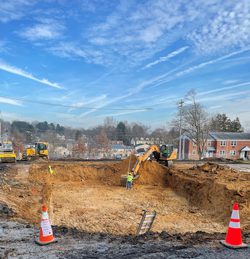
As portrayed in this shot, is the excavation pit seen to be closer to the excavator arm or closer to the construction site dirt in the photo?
the construction site dirt

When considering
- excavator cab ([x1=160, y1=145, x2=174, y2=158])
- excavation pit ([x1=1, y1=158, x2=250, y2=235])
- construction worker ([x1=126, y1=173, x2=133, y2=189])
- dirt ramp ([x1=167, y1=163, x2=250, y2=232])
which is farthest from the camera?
excavator cab ([x1=160, y1=145, x2=174, y2=158])

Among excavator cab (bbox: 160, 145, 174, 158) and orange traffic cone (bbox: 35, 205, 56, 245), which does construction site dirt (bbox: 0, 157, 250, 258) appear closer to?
orange traffic cone (bbox: 35, 205, 56, 245)

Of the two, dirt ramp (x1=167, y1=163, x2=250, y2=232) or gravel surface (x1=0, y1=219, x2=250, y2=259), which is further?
dirt ramp (x1=167, y1=163, x2=250, y2=232)

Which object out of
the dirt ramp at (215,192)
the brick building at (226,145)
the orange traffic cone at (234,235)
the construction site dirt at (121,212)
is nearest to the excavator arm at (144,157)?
the construction site dirt at (121,212)

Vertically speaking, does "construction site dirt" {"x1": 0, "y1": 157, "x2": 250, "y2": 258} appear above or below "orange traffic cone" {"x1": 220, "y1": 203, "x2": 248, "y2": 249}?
below

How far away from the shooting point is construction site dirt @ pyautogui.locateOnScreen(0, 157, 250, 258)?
4.36 meters

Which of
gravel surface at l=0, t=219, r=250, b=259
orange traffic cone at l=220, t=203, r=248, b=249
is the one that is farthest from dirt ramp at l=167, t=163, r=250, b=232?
gravel surface at l=0, t=219, r=250, b=259

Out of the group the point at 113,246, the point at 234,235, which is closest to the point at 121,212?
the point at 113,246

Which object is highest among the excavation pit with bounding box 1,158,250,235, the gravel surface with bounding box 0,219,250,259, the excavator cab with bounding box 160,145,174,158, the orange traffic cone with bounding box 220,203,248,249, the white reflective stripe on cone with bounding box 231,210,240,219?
the excavator cab with bounding box 160,145,174,158

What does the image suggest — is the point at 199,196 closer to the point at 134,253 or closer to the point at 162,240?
the point at 162,240

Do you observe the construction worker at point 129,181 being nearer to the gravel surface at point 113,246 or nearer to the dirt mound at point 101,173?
the dirt mound at point 101,173

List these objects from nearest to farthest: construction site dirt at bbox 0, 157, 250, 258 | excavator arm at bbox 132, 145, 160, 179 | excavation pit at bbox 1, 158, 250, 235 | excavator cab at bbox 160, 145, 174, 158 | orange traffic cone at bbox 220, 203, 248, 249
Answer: construction site dirt at bbox 0, 157, 250, 258 → orange traffic cone at bbox 220, 203, 248, 249 → excavation pit at bbox 1, 158, 250, 235 → excavator arm at bbox 132, 145, 160, 179 → excavator cab at bbox 160, 145, 174, 158

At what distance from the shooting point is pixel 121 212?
10234 mm

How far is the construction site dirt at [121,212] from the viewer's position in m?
4.36
